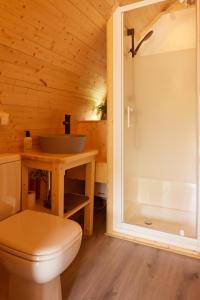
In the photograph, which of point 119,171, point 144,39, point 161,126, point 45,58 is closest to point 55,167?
point 119,171

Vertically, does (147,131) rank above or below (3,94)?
below

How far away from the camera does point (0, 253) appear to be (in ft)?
3.75

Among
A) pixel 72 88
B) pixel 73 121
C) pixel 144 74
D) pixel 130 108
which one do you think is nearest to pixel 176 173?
pixel 130 108

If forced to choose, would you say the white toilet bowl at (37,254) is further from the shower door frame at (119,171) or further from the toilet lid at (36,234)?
the shower door frame at (119,171)

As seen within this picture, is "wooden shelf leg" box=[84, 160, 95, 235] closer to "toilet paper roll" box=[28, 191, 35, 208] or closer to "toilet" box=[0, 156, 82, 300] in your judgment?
"toilet paper roll" box=[28, 191, 35, 208]

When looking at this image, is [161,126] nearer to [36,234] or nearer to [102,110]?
[102,110]

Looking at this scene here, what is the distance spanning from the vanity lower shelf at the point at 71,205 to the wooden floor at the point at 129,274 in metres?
0.32

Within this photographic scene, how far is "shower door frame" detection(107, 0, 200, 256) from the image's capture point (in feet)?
6.16

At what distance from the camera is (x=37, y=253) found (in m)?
1.05

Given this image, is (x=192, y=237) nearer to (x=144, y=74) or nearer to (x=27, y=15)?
(x=144, y=74)

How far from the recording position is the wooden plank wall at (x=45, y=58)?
149cm

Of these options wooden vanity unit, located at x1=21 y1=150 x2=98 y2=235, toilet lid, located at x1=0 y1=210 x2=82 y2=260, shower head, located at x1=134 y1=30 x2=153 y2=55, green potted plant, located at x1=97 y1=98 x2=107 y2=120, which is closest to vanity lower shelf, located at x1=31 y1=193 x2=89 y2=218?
wooden vanity unit, located at x1=21 y1=150 x2=98 y2=235

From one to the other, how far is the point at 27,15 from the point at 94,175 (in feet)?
4.49

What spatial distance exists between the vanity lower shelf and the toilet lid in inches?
15.5
